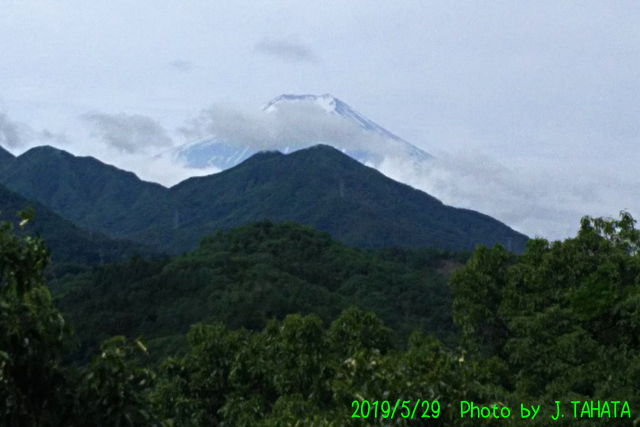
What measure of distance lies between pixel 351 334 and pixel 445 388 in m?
6.41

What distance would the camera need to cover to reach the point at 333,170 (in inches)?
6442

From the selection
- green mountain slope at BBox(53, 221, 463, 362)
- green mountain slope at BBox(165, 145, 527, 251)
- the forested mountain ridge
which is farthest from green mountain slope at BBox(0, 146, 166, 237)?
green mountain slope at BBox(53, 221, 463, 362)

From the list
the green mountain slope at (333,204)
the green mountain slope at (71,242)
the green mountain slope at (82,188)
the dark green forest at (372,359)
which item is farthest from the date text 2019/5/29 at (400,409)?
the green mountain slope at (82,188)

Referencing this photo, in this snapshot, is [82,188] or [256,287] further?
[82,188]

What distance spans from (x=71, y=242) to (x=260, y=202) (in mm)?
55951

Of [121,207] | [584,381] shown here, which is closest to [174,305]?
[584,381]

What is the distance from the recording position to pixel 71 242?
10381 centimetres

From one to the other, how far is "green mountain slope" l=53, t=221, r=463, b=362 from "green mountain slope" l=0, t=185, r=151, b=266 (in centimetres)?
2285

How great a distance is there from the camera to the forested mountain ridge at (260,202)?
137 meters

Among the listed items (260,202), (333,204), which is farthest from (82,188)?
(333,204)

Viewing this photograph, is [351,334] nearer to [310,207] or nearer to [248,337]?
[248,337]

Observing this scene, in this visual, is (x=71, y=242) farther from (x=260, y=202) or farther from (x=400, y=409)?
(x=400, y=409)

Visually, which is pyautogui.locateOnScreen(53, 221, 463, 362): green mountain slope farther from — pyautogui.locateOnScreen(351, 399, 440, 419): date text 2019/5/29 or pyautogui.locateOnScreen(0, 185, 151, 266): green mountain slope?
pyautogui.locateOnScreen(351, 399, 440, 419): date text 2019/5/29

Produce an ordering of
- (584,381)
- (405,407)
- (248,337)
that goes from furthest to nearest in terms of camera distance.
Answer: (248,337), (584,381), (405,407)
